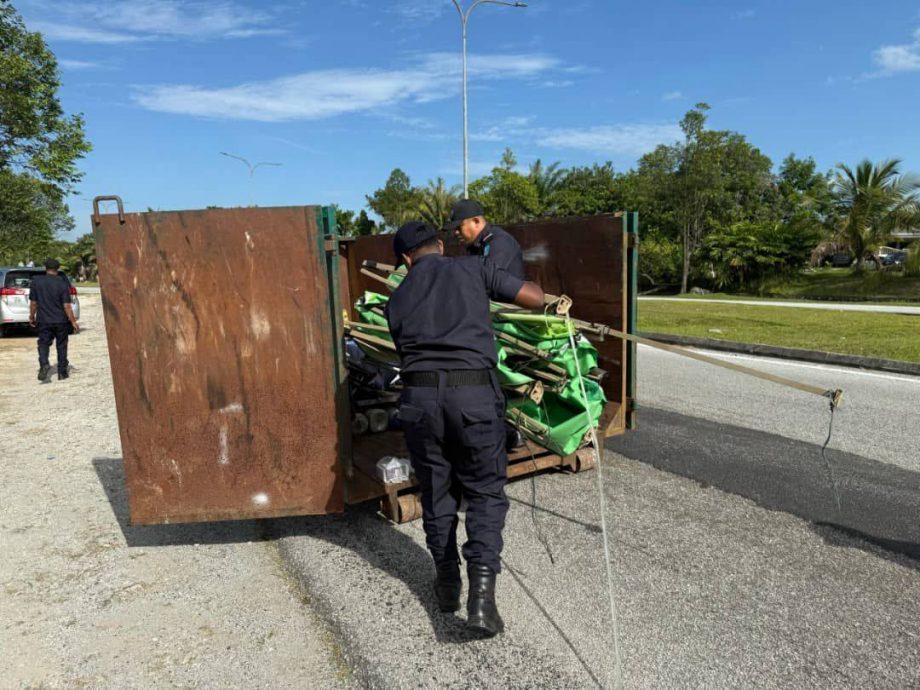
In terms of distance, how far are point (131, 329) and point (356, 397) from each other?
87.3 inches

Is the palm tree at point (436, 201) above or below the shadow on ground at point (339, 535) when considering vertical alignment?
above

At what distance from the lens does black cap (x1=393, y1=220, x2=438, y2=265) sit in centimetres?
310

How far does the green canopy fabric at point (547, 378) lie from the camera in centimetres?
402

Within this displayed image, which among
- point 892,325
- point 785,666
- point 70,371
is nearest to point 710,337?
point 892,325

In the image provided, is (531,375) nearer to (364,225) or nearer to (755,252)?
(755,252)

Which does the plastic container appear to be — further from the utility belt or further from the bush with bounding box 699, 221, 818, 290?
the bush with bounding box 699, 221, 818, 290

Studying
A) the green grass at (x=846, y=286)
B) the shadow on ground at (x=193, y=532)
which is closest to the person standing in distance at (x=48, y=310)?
the shadow on ground at (x=193, y=532)

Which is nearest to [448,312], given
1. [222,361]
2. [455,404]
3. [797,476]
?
[455,404]

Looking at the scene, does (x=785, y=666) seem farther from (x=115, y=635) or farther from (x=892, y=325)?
(x=892, y=325)

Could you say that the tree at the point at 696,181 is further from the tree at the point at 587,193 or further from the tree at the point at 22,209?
the tree at the point at 22,209

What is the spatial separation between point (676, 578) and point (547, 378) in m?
1.38

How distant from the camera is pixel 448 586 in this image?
115 inches

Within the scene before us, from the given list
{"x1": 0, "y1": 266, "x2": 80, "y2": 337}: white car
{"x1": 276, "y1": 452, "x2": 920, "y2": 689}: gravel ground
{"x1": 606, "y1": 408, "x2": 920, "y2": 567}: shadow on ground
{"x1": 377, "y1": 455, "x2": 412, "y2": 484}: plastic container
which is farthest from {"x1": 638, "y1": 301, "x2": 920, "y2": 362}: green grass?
{"x1": 0, "y1": 266, "x2": 80, "y2": 337}: white car

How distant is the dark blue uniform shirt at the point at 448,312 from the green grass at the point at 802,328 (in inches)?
332
